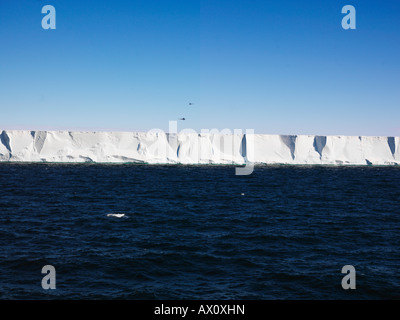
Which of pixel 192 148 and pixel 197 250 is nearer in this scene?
pixel 197 250

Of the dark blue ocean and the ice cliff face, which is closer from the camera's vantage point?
the dark blue ocean

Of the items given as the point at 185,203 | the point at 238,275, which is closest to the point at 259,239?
the point at 238,275

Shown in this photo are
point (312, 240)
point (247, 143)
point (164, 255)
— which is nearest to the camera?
point (164, 255)

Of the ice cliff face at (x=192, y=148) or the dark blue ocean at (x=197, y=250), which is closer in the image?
the dark blue ocean at (x=197, y=250)

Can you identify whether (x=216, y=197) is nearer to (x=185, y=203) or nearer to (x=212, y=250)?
(x=185, y=203)

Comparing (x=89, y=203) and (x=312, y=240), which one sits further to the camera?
(x=89, y=203)

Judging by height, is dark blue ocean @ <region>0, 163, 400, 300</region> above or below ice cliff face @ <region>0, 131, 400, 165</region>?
below

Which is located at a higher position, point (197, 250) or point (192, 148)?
point (192, 148)

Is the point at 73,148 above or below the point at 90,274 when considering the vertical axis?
above
